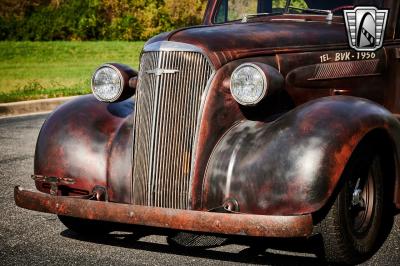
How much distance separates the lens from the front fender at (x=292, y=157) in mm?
4242

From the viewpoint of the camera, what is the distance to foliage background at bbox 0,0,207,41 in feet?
130

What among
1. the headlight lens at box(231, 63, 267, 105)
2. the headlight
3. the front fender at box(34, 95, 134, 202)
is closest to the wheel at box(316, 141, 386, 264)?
the headlight lens at box(231, 63, 267, 105)

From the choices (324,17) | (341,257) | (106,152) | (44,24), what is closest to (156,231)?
(106,152)

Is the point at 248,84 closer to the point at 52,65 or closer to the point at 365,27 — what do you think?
the point at 365,27

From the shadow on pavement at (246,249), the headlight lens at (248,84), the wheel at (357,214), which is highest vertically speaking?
the headlight lens at (248,84)

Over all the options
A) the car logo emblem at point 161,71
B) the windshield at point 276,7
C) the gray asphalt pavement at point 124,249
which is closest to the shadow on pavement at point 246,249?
the gray asphalt pavement at point 124,249

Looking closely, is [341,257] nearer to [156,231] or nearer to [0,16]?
[156,231]

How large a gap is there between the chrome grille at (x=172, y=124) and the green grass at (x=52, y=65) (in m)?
9.26

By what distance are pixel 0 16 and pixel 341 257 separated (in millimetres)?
39516

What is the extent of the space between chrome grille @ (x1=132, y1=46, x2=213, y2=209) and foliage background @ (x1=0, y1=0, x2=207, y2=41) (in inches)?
1331

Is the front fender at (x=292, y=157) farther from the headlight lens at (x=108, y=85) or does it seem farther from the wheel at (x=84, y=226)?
the wheel at (x=84, y=226)

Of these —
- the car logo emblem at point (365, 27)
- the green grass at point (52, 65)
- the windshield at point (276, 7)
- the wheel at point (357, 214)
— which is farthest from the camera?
the green grass at point (52, 65)

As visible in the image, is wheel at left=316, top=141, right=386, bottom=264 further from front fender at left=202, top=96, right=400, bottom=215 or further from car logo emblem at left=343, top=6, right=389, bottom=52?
car logo emblem at left=343, top=6, right=389, bottom=52

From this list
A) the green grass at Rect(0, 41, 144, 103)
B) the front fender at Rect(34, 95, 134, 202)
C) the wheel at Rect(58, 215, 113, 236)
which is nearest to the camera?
the front fender at Rect(34, 95, 134, 202)
